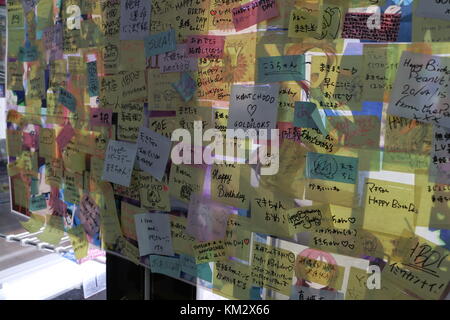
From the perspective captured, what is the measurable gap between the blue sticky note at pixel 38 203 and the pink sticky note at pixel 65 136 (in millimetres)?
246

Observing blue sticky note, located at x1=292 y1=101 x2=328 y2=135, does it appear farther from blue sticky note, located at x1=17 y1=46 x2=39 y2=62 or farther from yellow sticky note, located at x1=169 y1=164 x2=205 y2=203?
blue sticky note, located at x1=17 y1=46 x2=39 y2=62

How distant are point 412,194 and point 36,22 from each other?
1.23 metres

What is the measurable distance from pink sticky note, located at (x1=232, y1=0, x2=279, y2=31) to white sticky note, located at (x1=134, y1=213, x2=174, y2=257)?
49 cm

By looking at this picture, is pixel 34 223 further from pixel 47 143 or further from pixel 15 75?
pixel 15 75

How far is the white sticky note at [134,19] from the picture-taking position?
90 centimetres

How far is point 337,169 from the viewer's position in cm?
69

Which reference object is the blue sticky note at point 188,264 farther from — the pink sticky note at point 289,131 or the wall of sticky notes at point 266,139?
the pink sticky note at point 289,131

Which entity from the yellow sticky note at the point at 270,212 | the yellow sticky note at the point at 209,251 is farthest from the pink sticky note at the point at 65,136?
the yellow sticky note at the point at 270,212

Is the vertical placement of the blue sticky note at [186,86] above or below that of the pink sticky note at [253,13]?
below

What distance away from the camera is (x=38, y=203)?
51.8 inches

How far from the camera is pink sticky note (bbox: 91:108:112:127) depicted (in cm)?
102
